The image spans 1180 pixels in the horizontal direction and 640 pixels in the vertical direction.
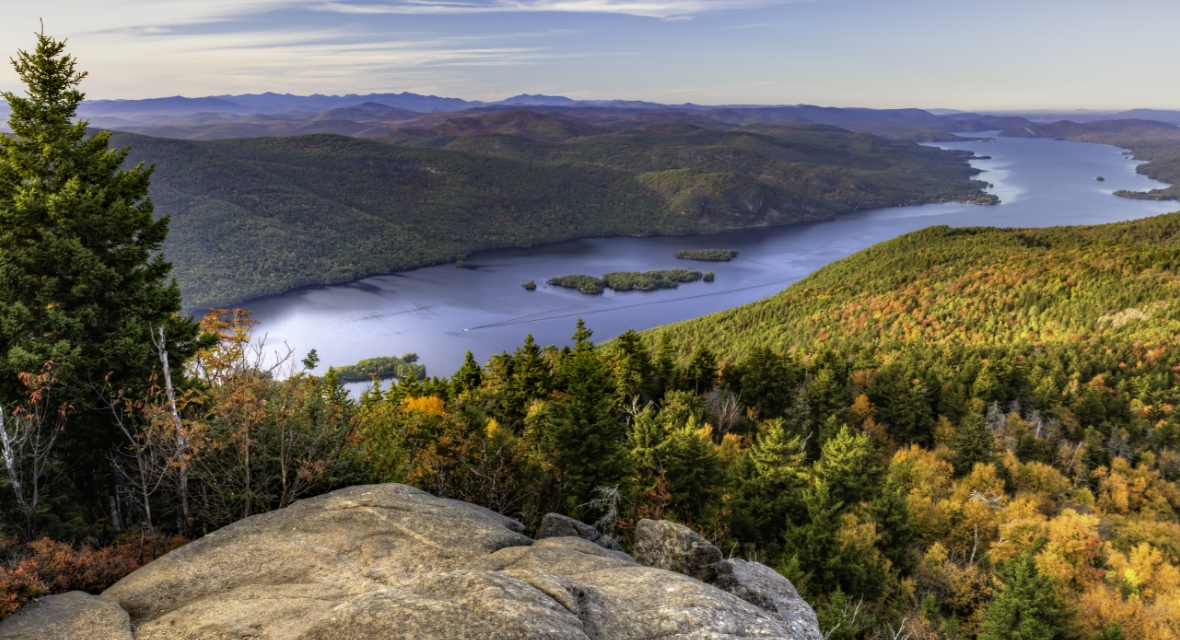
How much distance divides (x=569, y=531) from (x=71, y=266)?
1745 centimetres

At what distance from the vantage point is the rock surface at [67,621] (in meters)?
9.52

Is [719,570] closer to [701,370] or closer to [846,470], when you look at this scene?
[846,470]

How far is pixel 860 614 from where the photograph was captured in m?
24.6

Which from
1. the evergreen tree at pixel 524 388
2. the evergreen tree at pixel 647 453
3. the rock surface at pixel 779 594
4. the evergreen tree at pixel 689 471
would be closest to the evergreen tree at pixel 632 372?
the evergreen tree at pixel 524 388

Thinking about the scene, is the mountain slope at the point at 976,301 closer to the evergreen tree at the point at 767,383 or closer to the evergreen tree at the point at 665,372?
the evergreen tree at the point at 767,383

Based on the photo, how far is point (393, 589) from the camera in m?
10.1

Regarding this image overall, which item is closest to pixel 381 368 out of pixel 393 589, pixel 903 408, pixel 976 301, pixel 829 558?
pixel 903 408

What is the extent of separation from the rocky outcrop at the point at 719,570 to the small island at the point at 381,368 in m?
110

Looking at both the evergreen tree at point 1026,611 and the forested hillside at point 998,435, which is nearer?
the evergreen tree at point 1026,611

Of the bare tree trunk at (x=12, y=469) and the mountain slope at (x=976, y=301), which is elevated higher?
the bare tree trunk at (x=12, y=469)

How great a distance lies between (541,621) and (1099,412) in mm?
70345

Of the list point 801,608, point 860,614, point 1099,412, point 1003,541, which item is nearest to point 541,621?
point 801,608

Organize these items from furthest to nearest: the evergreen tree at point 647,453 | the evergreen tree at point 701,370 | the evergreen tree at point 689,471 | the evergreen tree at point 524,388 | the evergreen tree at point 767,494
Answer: the evergreen tree at point 701,370 → the evergreen tree at point 524,388 → the evergreen tree at point 767,494 → the evergreen tree at point 647,453 → the evergreen tree at point 689,471

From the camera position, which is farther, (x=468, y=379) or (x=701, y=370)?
(x=701, y=370)
